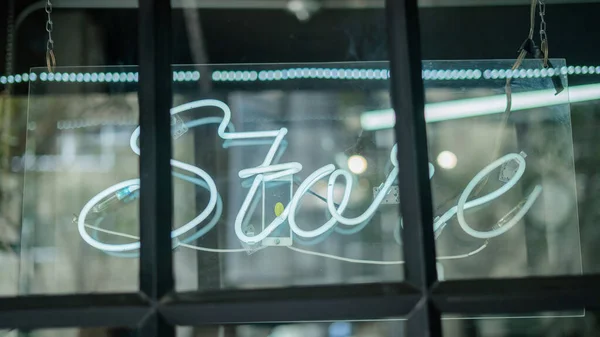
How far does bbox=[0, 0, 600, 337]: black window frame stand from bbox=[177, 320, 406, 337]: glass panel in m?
0.37

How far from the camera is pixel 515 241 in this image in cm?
119

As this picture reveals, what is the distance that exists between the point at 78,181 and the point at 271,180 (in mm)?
438

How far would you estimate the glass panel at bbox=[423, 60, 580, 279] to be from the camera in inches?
46.0

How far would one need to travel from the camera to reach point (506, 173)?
3.91 feet

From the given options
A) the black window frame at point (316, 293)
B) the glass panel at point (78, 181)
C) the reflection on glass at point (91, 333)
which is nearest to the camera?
the black window frame at point (316, 293)

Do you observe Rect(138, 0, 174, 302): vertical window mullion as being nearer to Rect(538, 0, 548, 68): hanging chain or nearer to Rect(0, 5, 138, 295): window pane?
Rect(0, 5, 138, 295): window pane

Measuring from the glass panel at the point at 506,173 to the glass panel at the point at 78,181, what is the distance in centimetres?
69

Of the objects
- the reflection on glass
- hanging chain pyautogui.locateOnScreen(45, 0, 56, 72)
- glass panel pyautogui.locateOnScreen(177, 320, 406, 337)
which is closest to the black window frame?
the reflection on glass

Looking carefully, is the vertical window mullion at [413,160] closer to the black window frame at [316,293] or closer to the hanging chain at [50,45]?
the black window frame at [316,293]

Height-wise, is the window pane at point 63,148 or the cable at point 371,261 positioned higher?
the window pane at point 63,148

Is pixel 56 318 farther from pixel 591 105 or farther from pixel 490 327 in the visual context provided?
pixel 591 105

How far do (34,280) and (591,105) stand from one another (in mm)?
1312

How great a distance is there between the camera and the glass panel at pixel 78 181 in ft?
3.77

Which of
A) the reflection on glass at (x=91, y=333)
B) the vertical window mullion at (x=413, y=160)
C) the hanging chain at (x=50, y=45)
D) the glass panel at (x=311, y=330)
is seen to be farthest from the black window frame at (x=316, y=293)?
the hanging chain at (x=50, y=45)
